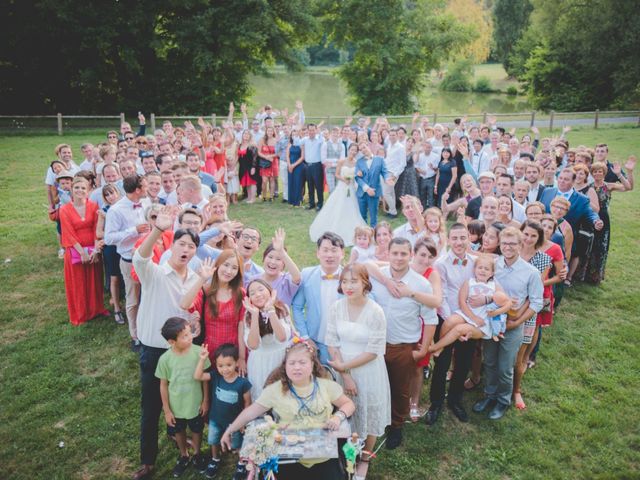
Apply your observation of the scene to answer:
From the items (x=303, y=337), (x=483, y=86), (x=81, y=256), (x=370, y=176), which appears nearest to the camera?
(x=303, y=337)

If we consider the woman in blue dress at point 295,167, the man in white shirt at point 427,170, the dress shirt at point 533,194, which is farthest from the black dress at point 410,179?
the dress shirt at point 533,194

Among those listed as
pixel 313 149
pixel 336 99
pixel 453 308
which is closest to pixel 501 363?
pixel 453 308

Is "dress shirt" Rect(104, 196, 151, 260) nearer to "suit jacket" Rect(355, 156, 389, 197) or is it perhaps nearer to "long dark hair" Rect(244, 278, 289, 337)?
"long dark hair" Rect(244, 278, 289, 337)

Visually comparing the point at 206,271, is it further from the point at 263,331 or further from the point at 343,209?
the point at 343,209

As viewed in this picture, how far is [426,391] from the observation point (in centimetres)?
509

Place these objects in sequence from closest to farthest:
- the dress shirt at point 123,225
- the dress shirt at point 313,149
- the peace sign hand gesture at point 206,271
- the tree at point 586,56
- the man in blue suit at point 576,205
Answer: the peace sign hand gesture at point 206,271 → the dress shirt at point 123,225 → the man in blue suit at point 576,205 → the dress shirt at point 313,149 → the tree at point 586,56

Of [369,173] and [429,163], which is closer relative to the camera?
[369,173]

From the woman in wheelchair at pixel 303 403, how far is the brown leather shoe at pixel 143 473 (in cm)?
90

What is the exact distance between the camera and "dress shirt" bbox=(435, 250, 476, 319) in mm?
4531

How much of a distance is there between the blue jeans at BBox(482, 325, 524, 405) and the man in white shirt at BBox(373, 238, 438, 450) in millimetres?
876

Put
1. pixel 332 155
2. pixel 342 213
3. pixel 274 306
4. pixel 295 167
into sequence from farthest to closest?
pixel 295 167 → pixel 332 155 → pixel 342 213 → pixel 274 306

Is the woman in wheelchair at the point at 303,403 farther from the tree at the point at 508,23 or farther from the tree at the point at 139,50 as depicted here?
the tree at the point at 508,23

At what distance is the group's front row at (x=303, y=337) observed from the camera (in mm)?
3451

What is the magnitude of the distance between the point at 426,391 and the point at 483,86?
164 feet
